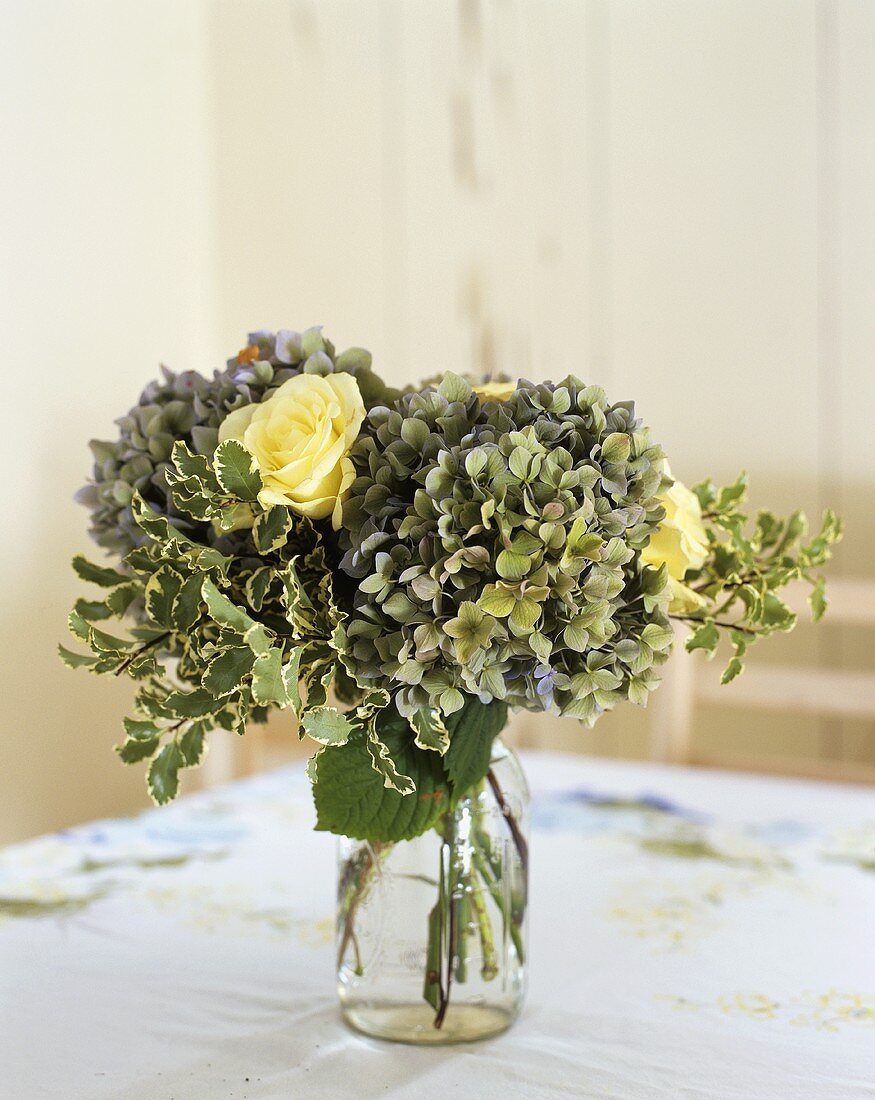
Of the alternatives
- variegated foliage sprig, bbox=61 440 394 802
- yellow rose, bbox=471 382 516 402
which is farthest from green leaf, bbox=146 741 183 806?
yellow rose, bbox=471 382 516 402

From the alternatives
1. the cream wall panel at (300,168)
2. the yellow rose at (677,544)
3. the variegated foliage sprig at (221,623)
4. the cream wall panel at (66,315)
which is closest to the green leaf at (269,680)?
the variegated foliage sprig at (221,623)

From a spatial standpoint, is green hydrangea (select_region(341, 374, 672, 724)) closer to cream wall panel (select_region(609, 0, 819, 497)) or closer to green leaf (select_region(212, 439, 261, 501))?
green leaf (select_region(212, 439, 261, 501))

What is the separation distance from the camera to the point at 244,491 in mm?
558

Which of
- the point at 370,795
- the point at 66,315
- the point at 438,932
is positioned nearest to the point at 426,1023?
the point at 438,932

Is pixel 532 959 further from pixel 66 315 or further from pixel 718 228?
pixel 718 228

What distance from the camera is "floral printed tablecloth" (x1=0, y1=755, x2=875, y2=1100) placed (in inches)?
24.5

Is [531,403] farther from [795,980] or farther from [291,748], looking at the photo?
[291,748]

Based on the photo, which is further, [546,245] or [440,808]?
[546,245]

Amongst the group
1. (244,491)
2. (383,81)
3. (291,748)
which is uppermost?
(383,81)

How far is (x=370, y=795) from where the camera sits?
2.00ft

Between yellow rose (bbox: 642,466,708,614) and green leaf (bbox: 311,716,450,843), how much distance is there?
0.59 ft

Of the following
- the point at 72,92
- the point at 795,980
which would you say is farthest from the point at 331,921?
the point at 72,92

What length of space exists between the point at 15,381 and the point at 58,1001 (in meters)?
1.37

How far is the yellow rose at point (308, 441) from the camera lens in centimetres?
56
